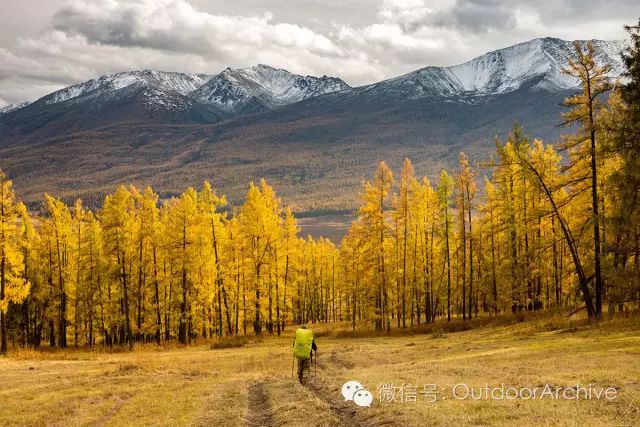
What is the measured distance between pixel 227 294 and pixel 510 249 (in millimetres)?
27314

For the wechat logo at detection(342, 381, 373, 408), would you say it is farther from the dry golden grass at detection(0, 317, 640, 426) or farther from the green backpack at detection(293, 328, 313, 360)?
the green backpack at detection(293, 328, 313, 360)

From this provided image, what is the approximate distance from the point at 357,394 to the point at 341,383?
3.57 meters

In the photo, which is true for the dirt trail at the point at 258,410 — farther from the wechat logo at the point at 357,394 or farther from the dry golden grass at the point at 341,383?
the wechat logo at the point at 357,394

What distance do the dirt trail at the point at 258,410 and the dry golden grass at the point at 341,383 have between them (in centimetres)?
4

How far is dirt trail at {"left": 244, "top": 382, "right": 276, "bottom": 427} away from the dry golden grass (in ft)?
0.12

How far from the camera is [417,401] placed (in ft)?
52.1

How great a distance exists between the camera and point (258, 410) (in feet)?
61.2

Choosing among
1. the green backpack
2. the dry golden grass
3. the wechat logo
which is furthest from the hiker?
the wechat logo

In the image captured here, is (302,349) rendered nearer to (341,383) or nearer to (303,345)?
(303,345)

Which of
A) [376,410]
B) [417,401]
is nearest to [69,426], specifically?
[376,410]

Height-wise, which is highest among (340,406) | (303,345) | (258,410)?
(303,345)

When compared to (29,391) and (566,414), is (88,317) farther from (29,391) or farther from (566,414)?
(566,414)

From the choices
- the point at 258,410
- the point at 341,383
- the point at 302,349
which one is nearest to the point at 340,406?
the point at 258,410

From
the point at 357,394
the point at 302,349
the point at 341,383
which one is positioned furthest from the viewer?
the point at 302,349
